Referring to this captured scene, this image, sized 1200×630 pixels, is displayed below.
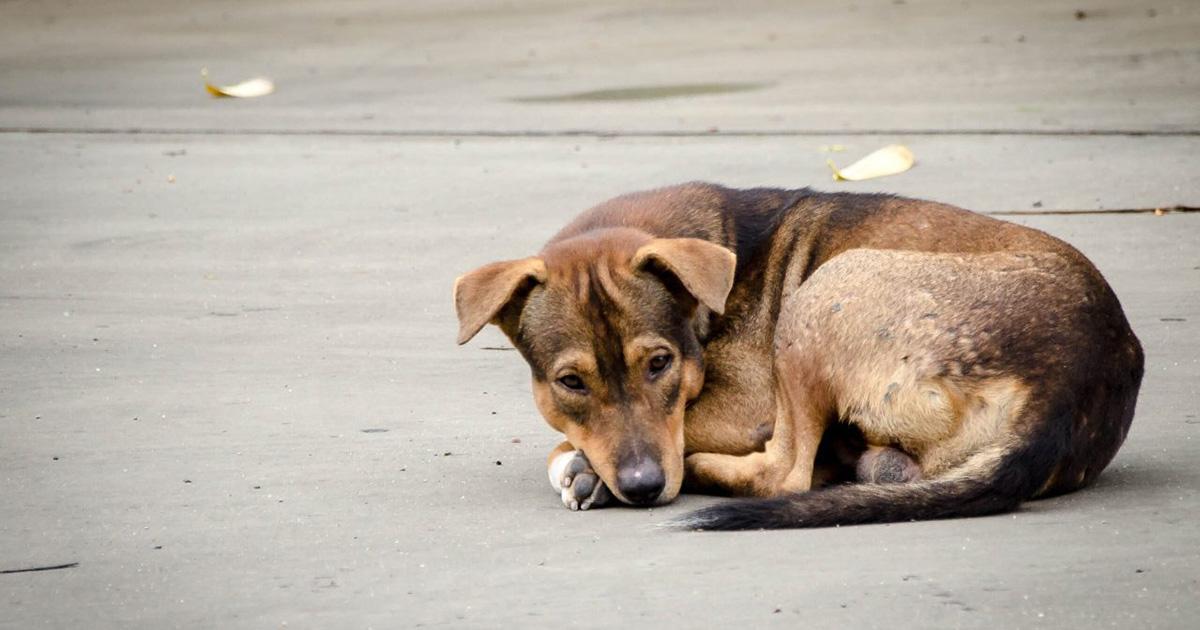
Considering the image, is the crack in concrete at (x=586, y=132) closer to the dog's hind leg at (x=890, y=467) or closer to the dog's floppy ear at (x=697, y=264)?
the dog's floppy ear at (x=697, y=264)

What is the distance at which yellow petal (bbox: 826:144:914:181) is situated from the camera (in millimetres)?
10102

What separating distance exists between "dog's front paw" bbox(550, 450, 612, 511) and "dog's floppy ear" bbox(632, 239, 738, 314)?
0.61 meters

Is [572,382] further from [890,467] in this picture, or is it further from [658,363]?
[890,467]

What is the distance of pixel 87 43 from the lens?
16500 mm

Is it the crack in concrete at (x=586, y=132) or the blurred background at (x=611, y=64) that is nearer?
the crack in concrete at (x=586, y=132)

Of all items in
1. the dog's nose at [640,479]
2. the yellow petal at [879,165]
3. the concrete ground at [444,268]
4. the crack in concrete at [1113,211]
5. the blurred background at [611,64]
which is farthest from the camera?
the blurred background at [611,64]

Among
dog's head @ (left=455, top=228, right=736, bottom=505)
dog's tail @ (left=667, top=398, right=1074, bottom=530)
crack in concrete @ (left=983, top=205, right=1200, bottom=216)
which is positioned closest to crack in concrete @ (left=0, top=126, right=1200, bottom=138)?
crack in concrete @ (left=983, top=205, right=1200, bottom=216)

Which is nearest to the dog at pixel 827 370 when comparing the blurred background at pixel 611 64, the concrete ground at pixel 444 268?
the concrete ground at pixel 444 268

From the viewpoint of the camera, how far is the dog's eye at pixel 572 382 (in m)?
5.41

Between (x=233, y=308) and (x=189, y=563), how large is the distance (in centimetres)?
344

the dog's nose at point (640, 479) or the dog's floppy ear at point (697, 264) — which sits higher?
the dog's floppy ear at point (697, 264)

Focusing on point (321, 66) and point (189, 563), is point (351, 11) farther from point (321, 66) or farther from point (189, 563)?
point (189, 563)

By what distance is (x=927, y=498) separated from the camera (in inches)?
191

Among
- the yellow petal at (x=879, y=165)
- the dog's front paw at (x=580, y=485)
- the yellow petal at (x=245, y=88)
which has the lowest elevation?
the yellow petal at (x=245, y=88)
